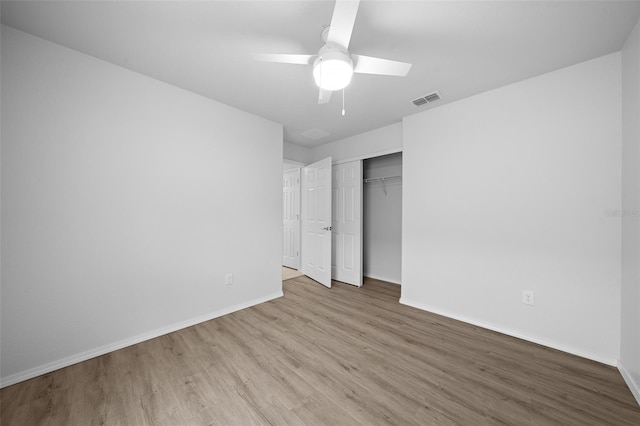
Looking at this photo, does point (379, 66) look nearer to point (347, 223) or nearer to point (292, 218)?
point (347, 223)

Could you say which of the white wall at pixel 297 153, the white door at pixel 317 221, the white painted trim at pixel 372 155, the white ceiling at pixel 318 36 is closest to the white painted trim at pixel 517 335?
the white door at pixel 317 221

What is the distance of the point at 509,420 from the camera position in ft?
4.57

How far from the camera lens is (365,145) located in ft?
12.4

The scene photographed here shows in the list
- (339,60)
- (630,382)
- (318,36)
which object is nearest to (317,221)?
(318,36)

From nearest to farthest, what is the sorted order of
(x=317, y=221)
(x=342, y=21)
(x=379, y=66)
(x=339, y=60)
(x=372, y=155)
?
(x=342, y=21)
(x=339, y=60)
(x=379, y=66)
(x=372, y=155)
(x=317, y=221)

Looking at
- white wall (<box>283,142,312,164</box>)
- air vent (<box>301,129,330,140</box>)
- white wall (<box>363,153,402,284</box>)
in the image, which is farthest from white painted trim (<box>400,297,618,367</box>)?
white wall (<box>283,142,312,164</box>)

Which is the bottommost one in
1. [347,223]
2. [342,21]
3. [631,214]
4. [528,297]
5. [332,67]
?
[528,297]

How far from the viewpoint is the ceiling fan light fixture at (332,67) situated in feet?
4.68

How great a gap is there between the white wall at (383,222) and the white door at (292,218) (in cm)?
135

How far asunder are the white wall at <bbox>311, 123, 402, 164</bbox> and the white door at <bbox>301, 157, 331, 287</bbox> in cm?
38

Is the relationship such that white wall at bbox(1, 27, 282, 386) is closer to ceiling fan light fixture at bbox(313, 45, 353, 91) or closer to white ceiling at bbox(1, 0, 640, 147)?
white ceiling at bbox(1, 0, 640, 147)

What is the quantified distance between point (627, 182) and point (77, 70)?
14.4 ft

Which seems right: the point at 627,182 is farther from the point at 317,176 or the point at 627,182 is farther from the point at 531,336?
the point at 317,176

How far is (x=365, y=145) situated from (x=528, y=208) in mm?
2218
